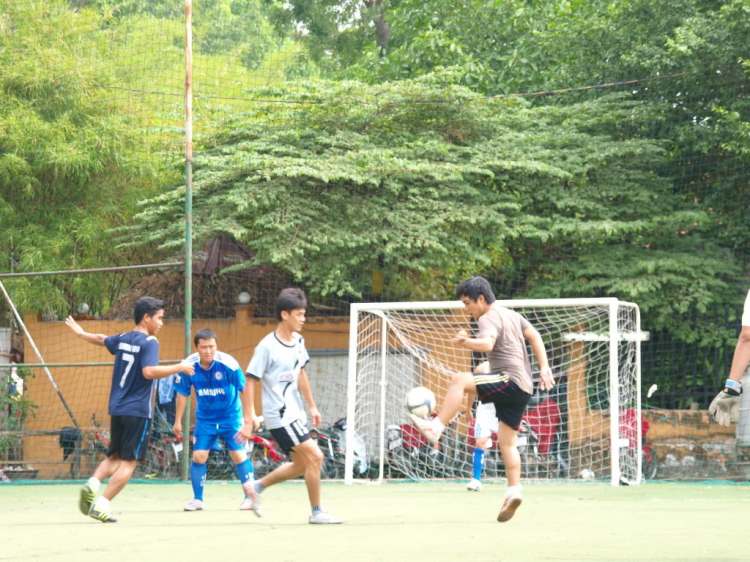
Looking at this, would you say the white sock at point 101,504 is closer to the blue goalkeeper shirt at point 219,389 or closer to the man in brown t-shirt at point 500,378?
the blue goalkeeper shirt at point 219,389

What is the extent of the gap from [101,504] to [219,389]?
168cm

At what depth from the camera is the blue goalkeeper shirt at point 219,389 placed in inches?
336

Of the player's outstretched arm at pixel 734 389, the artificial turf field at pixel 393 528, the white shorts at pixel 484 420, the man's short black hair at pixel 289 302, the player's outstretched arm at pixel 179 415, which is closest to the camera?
the player's outstretched arm at pixel 734 389

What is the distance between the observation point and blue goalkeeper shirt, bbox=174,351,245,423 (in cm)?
853

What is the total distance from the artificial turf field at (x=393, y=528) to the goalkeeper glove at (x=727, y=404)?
2.38ft

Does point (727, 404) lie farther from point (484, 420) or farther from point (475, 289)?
point (484, 420)

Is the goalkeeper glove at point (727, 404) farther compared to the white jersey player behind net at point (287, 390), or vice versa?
the white jersey player behind net at point (287, 390)

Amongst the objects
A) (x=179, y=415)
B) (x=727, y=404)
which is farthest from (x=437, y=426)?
(x=179, y=415)

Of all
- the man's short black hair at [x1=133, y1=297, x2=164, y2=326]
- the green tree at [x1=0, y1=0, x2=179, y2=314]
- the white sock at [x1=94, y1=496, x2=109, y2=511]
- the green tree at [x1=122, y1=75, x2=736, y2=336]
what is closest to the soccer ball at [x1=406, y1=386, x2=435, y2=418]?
the man's short black hair at [x1=133, y1=297, x2=164, y2=326]

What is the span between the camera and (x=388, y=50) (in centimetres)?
2538

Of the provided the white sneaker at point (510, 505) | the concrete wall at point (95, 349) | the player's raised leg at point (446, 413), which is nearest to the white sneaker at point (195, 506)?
the player's raised leg at point (446, 413)

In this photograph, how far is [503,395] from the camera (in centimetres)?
681

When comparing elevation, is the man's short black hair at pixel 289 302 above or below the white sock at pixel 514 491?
above

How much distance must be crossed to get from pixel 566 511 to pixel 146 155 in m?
11.0
